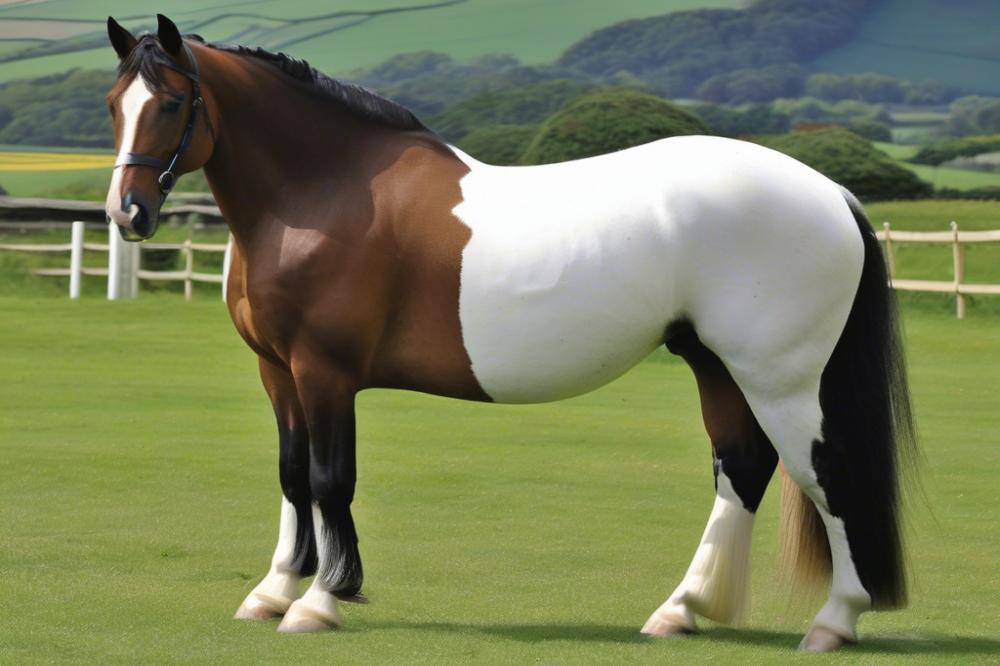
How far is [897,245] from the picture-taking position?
23312 millimetres

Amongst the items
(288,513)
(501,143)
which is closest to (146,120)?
(288,513)

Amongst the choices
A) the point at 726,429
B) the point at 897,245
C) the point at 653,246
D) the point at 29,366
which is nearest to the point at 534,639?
the point at 726,429

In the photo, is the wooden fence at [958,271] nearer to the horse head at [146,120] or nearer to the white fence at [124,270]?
the white fence at [124,270]

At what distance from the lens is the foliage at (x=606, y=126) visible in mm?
24328

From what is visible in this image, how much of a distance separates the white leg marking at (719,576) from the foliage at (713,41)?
117 feet

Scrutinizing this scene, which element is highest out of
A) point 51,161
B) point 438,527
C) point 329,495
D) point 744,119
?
point 329,495

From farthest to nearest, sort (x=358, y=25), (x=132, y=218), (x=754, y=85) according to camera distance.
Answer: (x=358, y=25)
(x=754, y=85)
(x=132, y=218)

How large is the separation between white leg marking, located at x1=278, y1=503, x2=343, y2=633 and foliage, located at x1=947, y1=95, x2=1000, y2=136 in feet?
106

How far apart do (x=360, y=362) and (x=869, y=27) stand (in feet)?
128

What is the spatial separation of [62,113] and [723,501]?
1378 inches

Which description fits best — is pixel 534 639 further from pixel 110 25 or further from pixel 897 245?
pixel 897 245

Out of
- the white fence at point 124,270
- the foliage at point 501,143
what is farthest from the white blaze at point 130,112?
the foliage at point 501,143

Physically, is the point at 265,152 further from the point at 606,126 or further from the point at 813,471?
the point at 606,126

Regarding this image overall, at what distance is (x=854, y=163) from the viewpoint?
92.0 ft
